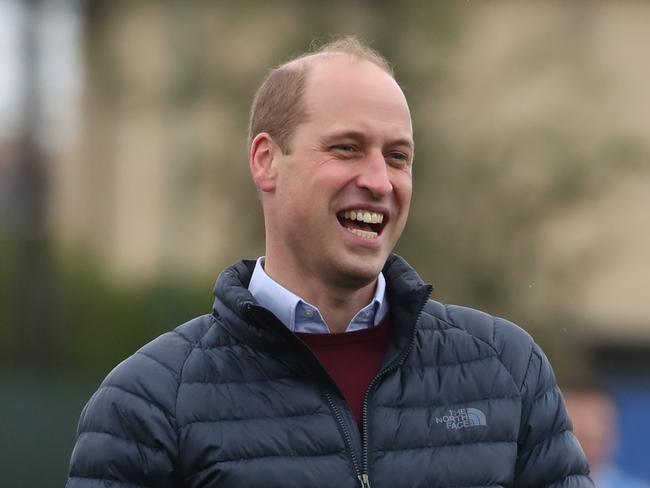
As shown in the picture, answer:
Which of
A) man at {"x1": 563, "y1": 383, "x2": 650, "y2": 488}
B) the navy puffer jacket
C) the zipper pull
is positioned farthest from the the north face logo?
man at {"x1": 563, "y1": 383, "x2": 650, "y2": 488}

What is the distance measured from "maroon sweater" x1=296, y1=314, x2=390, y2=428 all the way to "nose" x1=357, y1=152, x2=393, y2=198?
331 mm

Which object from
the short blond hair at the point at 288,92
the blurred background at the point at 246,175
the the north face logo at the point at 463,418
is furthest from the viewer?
the blurred background at the point at 246,175

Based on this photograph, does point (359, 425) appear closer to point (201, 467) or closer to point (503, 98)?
point (201, 467)

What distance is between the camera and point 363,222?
354 centimetres

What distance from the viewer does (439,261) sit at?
1578 centimetres

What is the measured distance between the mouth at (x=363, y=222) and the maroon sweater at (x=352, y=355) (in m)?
0.23

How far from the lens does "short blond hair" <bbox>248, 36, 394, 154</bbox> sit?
366cm

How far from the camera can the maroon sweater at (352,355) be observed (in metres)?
3.53

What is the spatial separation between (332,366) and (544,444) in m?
0.52

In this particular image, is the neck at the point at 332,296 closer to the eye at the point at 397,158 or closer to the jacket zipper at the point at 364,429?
the jacket zipper at the point at 364,429

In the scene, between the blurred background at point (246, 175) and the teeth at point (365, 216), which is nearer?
the teeth at point (365, 216)

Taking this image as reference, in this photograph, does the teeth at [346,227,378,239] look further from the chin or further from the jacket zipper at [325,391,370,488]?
the jacket zipper at [325,391,370,488]

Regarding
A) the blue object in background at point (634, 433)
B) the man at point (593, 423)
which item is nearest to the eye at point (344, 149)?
the man at point (593, 423)

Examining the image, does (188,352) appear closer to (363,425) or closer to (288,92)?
(363,425)
